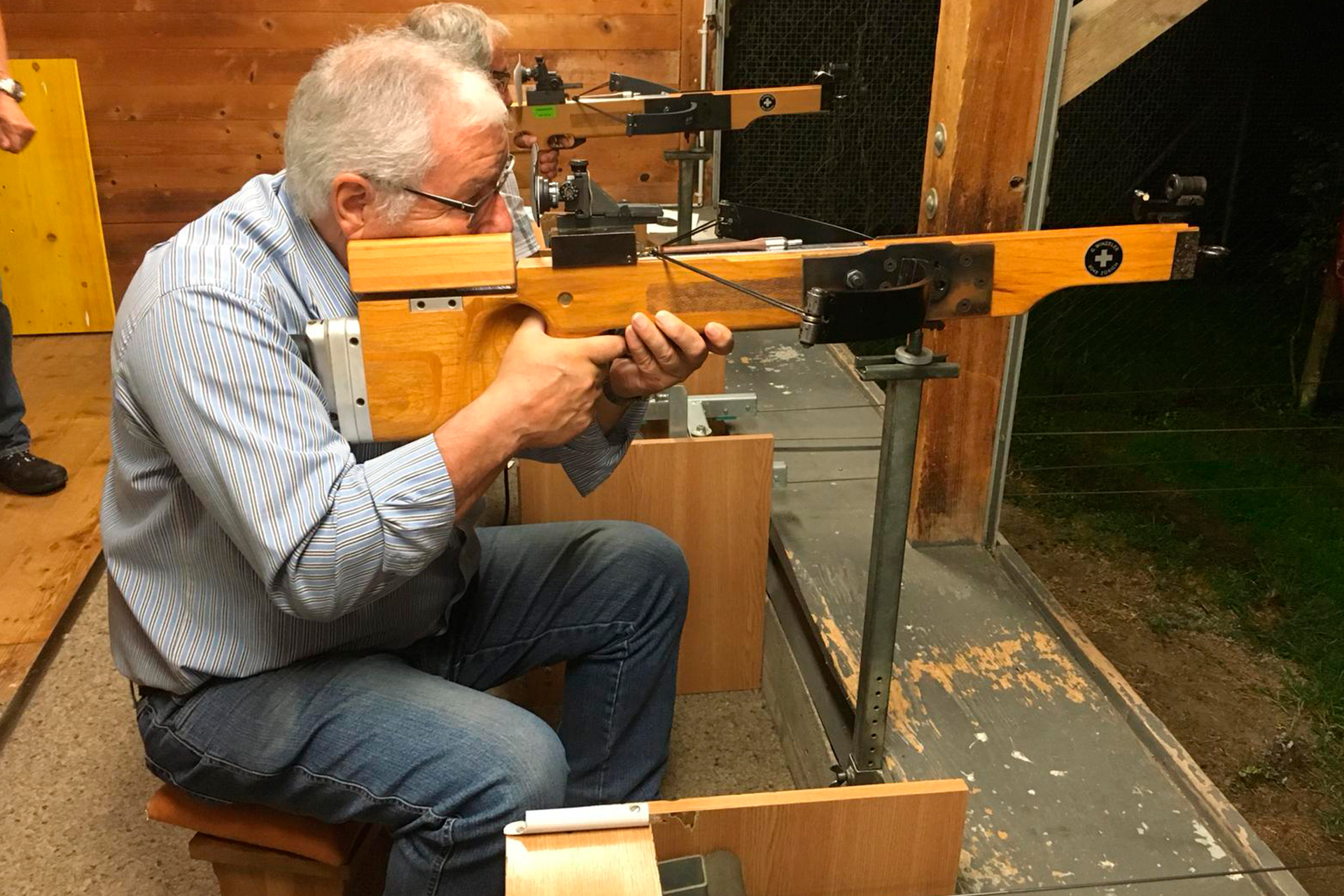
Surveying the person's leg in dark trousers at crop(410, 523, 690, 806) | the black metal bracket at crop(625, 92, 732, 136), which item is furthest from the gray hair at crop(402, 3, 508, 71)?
the person's leg in dark trousers at crop(410, 523, 690, 806)

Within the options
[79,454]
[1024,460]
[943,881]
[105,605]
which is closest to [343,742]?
[943,881]

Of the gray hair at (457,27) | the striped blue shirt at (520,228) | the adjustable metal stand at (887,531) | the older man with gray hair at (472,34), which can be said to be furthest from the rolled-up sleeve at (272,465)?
the gray hair at (457,27)

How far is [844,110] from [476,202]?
9.23 ft

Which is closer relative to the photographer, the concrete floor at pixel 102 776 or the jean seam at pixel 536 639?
the jean seam at pixel 536 639

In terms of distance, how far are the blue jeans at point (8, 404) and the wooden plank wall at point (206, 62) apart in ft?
4.38

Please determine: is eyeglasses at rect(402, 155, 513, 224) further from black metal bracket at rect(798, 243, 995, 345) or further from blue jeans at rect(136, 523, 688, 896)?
blue jeans at rect(136, 523, 688, 896)

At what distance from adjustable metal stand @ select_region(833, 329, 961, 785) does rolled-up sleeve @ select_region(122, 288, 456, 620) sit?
522 mm

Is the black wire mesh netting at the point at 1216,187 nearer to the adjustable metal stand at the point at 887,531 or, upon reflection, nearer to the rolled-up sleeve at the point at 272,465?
the adjustable metal stand at the point at 887,531

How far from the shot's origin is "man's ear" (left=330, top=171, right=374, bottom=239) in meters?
1.04

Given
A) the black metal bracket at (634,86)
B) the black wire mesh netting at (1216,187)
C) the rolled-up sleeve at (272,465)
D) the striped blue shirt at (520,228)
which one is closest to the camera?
the rolled-up sleeve at (272,465)

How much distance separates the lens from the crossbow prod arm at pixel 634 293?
99cm

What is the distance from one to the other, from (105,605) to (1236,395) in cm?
316

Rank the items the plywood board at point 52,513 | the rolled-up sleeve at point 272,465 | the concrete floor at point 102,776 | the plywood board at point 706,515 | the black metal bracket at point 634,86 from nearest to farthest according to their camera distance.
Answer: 1. the rolled-up sleeve at point 272,465
2. the concrete floor at point 102,776
3. the plywood board at point 706,515
4. the plywood board at point 52,513
5. the black metal bracket at point 634,86

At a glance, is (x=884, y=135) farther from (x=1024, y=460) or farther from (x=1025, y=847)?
(x=1025, y=847)
